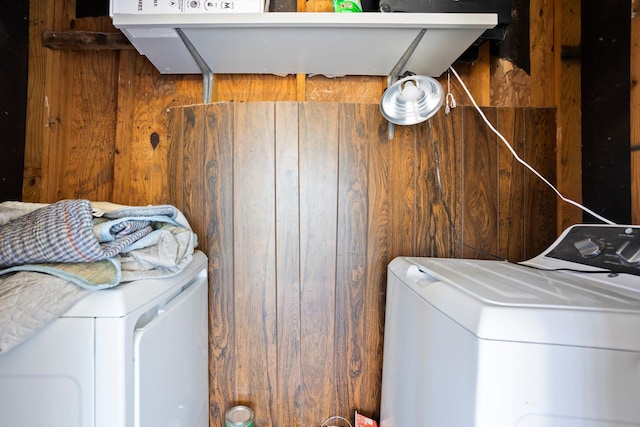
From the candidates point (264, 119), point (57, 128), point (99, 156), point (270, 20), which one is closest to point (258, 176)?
point (264, 119)

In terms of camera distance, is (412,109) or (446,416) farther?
(412,109)

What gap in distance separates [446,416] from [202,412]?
2.84 ft

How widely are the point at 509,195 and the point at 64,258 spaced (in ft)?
4.62

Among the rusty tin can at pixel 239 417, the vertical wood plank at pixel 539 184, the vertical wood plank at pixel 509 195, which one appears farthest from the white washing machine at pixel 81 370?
the vertical wood plank at pixel 539 184

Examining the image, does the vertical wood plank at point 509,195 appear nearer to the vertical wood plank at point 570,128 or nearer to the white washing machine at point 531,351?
the vertical wood plank at point 570,128

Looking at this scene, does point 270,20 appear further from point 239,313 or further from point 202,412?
point 202,412

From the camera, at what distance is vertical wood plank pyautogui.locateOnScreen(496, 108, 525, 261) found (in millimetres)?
1060

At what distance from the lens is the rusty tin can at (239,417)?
2.93 feet

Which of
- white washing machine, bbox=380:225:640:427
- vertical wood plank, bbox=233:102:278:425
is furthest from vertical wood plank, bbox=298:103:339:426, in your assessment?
white washing machine, bbox=380:225:640:427

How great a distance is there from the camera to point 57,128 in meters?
1.18

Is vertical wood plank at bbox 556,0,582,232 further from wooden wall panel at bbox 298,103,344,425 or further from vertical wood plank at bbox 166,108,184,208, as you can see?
vertical wood plank at bbox 166,108,184,208

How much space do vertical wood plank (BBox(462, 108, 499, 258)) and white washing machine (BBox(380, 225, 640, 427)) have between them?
0.45 meters

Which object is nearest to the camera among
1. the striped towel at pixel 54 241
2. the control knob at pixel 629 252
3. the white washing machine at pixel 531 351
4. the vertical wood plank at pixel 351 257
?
the white washing machine at pixel 531 351

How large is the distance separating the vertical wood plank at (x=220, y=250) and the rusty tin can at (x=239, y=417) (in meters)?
0.09
